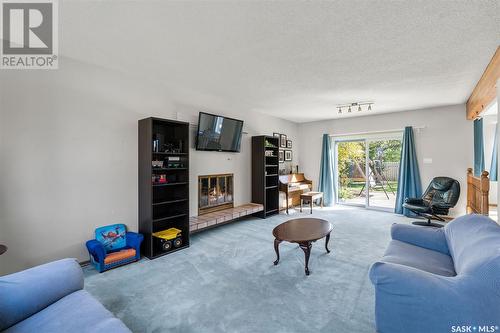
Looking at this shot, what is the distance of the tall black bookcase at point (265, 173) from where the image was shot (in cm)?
529

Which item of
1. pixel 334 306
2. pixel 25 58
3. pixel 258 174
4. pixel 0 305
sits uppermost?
pixel 25 58

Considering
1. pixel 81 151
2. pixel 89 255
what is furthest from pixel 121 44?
pixel 89 255

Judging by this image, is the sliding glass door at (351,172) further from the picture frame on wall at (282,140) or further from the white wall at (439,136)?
the picture frame on wall at (282,140)

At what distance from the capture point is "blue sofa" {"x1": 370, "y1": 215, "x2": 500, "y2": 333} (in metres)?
1.30

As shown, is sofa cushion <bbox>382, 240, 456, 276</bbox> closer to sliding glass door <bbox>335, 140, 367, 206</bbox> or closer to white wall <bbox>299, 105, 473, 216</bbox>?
A: white wall <bbox>299, 105, 473, 216</bbox>

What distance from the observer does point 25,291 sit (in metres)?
1.43

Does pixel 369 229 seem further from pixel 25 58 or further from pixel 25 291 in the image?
pixel 25 58

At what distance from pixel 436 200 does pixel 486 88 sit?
246 cm

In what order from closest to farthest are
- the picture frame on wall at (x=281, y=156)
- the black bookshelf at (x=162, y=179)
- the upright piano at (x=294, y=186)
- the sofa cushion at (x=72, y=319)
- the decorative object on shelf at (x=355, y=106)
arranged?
the sofa cushion at (x=72, y=319)
the black bookshelf at (x=162, y=179)
the decorative object on shelf at (x=355, y=106)
the upright piano at (x=294, y=186)
the picture frame on wall at (x=281, y=156)

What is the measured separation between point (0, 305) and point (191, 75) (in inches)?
117

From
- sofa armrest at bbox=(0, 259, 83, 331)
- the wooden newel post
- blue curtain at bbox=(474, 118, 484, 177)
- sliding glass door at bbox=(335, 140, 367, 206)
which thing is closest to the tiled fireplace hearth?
sofa armrest at bbox=(0, 259, 83, 331)

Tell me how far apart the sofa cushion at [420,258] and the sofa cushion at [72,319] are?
7.09 feet

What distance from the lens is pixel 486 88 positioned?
3150mm

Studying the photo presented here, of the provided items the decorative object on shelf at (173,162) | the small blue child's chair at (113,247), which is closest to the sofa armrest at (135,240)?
the small blue child's chair at (113,247)
